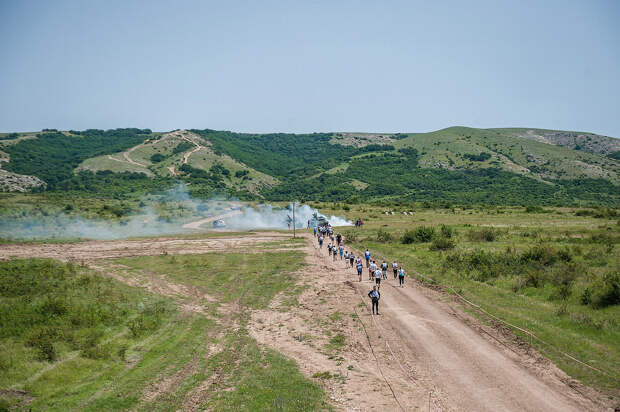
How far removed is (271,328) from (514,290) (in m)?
18.2

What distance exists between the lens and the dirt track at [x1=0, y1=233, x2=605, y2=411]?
1419cm

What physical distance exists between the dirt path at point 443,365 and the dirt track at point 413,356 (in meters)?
0.04

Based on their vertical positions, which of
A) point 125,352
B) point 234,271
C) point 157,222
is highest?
point 157,222

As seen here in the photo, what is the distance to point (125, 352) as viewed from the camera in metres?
18.5

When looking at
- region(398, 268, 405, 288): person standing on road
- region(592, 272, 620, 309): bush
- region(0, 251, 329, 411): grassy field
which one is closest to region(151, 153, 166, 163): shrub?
region(0, 251, 329, 411): grassy field

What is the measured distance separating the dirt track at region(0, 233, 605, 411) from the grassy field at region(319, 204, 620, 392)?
1647mm

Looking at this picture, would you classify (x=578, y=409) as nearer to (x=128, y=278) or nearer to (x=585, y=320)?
(x=585, y=320)

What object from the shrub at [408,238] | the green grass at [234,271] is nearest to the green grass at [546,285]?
the shrub at [408,238]

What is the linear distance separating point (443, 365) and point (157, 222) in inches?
2870

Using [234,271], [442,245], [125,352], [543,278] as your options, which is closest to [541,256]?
[543,278]

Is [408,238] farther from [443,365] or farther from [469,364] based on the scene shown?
[443,365]

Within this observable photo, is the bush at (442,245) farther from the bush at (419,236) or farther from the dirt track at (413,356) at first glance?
the dirt track at (413,356)

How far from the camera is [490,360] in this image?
1738 cm

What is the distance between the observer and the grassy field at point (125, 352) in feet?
47.3
